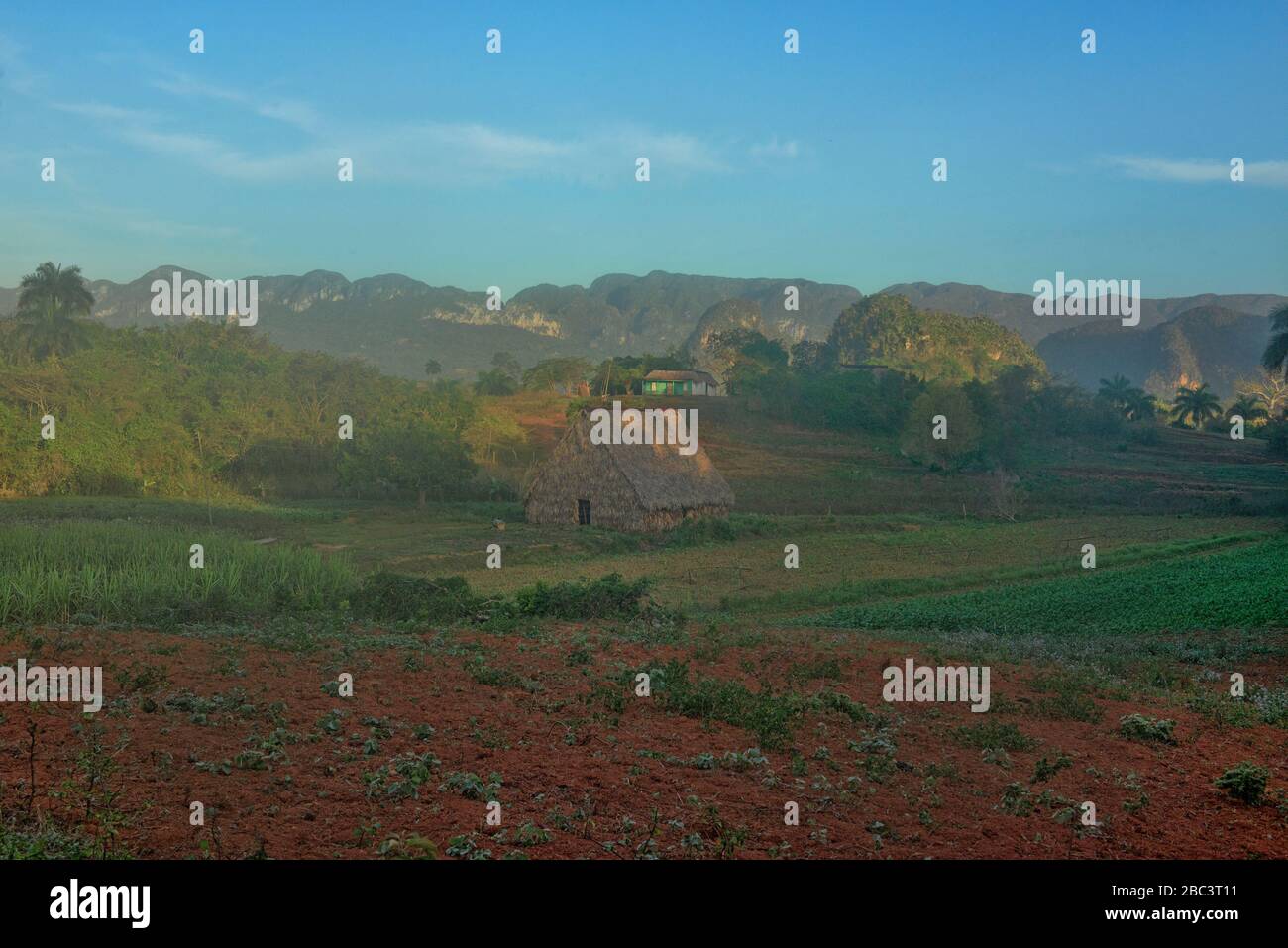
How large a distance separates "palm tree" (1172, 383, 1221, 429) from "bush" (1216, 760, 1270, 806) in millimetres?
65430

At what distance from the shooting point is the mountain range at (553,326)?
106750 mm

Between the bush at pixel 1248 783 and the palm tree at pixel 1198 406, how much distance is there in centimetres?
6543

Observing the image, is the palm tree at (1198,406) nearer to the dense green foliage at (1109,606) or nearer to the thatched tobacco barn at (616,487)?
the thatched tobacco barn at (616,487)

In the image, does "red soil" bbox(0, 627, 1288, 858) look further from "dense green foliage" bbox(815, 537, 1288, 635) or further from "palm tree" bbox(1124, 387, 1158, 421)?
"palm tree" bbox(1124, 387, 1158, 421)

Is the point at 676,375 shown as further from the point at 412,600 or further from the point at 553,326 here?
the point at 553,326

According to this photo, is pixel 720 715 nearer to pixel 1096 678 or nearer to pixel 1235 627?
pixel 1096 678

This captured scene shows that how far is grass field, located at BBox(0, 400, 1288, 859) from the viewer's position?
494cm

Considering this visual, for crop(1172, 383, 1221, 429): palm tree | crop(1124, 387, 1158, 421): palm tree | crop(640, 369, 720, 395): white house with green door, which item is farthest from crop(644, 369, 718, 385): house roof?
crop(1172, 383, 1221, 429): palm tree

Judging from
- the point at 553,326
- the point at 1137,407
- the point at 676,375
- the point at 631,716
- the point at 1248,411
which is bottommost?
the point at 631,716

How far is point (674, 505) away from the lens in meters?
26.6

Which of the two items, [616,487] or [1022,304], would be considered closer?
[616,487]

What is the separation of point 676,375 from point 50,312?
3238 centimetres

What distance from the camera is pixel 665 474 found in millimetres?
27516

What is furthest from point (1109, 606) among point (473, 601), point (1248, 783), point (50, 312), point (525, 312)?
point (525, 312)
